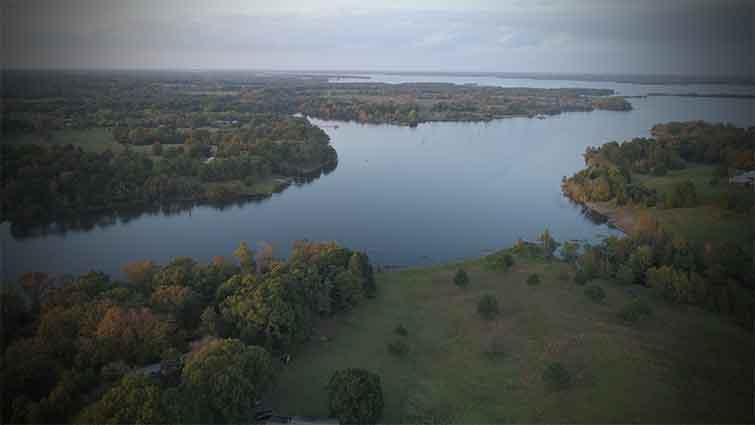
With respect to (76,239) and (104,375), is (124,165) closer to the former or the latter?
(76,239)

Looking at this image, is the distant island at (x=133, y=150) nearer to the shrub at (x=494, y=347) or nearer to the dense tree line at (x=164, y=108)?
the dense tree line at (x=164, y=108)

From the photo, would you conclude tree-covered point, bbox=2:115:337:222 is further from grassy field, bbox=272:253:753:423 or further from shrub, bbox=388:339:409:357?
shrub, bbox=388:339:409:357

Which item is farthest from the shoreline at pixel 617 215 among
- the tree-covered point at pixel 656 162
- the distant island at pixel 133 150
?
the distant island at pixel 133 150

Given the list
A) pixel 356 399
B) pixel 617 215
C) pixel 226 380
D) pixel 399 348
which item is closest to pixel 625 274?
pixel 399 348

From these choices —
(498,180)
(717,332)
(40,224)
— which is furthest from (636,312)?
(40,224)

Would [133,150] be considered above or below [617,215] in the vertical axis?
above

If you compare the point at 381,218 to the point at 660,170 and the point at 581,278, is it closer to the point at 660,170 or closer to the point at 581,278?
the point at 581,278
